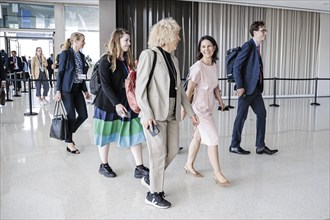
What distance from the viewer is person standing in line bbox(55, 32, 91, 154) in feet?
14.1

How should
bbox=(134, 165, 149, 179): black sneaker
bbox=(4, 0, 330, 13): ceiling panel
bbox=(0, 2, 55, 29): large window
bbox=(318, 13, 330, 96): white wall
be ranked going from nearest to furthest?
bbox=(134, 165, 149, 179): black sneaker, bbox=(4, 0, 330, 13): ceiling panel, bbox=(318, 13, 330, 96): white wall, bbox=(0, 2, 55, 29): large window

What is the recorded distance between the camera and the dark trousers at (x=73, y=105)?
173 inches

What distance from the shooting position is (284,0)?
400 inches

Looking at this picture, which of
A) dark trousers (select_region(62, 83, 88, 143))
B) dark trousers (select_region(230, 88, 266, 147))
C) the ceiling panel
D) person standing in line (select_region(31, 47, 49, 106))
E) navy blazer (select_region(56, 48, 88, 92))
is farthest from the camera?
the ceiling panel

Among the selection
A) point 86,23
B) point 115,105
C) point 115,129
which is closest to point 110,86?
point 115,105

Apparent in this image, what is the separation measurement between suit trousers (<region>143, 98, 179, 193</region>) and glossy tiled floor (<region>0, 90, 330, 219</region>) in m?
0.28

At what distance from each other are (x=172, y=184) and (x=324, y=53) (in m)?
11.2

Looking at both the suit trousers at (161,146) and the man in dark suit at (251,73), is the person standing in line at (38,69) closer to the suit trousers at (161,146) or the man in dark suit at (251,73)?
the man in dark suit at (251,73)

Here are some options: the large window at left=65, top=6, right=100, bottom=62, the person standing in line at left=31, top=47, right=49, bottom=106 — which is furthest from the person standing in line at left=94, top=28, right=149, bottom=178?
the large window at left=65, top=6, right=100, bottom=62

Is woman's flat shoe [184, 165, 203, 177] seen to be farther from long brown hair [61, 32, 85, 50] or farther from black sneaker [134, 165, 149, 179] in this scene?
long brown hair [61, 32, 85, 50]

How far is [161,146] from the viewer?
2.85 metres

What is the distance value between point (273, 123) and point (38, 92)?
6383 millimetres

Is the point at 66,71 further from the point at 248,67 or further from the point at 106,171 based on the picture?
the point at 248,67

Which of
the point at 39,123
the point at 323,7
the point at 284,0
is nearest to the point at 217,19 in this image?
the point at 284,0
